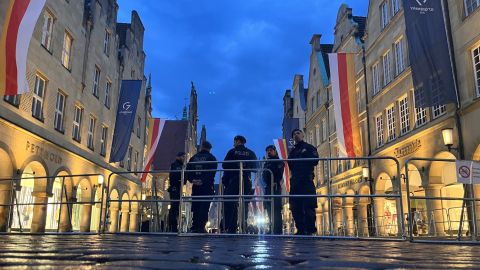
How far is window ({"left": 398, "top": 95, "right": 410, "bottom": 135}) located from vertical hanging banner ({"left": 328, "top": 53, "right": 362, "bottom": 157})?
2329mm

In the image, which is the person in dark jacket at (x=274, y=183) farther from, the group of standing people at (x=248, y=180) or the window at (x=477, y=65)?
the window at (x=477, y=65)

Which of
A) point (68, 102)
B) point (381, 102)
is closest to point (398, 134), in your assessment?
point (381, 102)

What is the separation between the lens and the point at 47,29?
1933cm

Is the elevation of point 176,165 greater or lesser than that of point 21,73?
lesser

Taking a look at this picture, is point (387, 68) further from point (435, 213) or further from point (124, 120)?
point (124, 120)

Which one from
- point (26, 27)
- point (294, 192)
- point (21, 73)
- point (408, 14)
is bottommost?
point (294, 192)

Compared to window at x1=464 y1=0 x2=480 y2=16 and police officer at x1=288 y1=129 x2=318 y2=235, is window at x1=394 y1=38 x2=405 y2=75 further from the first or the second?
police officer at x1=288 y1=129 x2=318 y2=235

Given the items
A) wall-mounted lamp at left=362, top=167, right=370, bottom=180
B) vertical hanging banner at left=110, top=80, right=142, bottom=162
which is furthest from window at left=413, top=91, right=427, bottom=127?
vertical hanging banner at left=110, top=80, right=142, bottom=162

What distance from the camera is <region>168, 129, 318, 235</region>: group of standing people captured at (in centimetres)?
950

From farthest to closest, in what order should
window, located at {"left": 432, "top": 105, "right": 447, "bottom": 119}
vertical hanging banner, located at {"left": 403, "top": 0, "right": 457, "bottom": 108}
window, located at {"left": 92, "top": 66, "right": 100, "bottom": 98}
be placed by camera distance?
window, located at {"left": 92, "top": 66, "right": 100, "bottom": 98} → window, located at {"left": 432, "top": 105, "right": 447, "bottom": 119} → vertical hanging banner, located at {"left": 403, "top": 0, "right": 457, "bottom": 108}

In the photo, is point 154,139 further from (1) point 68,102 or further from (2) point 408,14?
(2) point 408,14

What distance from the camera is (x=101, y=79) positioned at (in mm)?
26703

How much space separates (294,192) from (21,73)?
8.33 metres

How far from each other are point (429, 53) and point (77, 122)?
56.3 feet
